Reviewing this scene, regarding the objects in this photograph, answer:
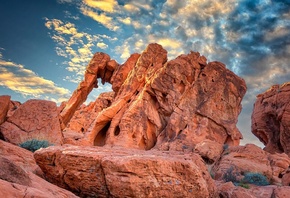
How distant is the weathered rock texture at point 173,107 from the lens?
31922 mm

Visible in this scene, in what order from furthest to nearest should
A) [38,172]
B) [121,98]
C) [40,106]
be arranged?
[121,98]
[40,106]
[38,172]

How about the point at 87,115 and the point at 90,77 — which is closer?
the point at 90,77

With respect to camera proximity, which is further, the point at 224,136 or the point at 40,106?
the point at 224,136

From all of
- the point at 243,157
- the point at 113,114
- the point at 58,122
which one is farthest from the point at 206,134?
the point at 58,122

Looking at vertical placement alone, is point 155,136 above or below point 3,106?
above

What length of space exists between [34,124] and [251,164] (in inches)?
647

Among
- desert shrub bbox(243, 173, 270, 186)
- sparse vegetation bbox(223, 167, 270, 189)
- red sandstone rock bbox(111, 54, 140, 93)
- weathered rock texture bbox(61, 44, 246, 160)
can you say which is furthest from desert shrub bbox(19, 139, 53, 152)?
red sandstone rock bbox(111, 54, 140, 93)

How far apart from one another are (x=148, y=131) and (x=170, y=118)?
3808mm

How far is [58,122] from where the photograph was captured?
51.4 ft

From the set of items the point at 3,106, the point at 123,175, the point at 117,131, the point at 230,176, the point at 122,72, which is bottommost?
the point at 123,175

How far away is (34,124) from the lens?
571 inches

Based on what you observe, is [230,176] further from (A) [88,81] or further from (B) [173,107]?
(A) [88,81]

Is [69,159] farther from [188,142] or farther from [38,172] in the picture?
[188,142]

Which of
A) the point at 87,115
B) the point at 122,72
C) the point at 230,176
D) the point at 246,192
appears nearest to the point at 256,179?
the point at 230,176
